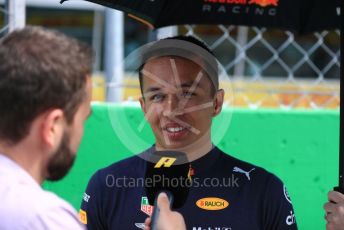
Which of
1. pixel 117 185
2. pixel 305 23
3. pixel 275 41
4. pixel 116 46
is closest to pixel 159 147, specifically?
pixel 117 185

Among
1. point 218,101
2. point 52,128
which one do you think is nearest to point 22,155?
point 52,128

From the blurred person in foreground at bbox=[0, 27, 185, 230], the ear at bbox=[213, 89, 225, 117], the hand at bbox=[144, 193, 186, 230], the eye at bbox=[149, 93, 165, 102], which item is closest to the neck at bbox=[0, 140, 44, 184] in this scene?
the blurred person in foreground at bbox=[0, 27, 185, 230]

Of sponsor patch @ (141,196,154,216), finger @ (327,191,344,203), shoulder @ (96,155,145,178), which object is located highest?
shoulder @ (96,155,145,178)

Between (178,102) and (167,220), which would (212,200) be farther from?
(167,220)

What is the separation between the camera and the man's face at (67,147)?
4.75 ft

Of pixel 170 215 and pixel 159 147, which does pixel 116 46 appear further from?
pixel 170 215

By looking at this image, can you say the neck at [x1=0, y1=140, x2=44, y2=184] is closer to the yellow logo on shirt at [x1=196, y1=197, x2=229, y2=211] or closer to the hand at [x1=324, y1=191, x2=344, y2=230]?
the yellow logo on shirt at [x1=196, y1=197, x2=229, y2=211]

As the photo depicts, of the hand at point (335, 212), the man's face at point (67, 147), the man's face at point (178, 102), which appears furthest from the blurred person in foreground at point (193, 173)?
the man's face at point (67, 147)

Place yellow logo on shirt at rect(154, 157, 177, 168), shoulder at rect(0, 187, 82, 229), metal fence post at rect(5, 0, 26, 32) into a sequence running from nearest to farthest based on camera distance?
shoulder at rect(0, 187, 82, 229) → yellow logo on shirt at rect(154, 157, 177, 168) → metal fence post at rect(5, 0, 26, 32)

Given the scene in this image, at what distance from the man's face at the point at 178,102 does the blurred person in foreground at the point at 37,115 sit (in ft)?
2.61

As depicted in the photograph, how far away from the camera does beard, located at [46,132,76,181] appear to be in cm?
144

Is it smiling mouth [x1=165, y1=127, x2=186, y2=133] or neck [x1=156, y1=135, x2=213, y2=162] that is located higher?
smiling mouth [x1=165, y1=127, x2=186, y2=133]

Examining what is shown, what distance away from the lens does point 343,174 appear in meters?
2.38

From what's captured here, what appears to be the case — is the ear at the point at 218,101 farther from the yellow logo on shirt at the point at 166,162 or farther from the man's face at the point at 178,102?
the yellow logo on shirt at the point at 166,162
